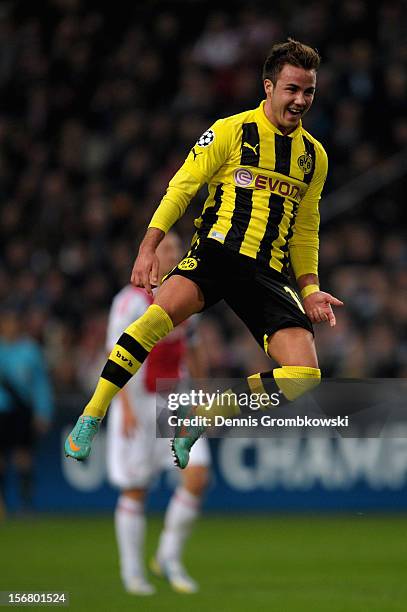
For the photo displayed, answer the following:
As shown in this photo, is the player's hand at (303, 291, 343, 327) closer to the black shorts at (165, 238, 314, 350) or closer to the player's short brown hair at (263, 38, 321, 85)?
the black shorts at (165, 238, 314, 350)

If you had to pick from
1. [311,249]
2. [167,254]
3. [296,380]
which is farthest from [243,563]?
[296,380]

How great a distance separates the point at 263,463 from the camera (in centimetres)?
1261

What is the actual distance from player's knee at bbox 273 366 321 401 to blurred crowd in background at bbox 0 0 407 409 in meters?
5.95

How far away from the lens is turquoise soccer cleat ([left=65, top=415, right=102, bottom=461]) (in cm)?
559

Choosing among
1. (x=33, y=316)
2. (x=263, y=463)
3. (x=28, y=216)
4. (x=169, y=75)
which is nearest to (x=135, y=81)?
(x=169, y=75)

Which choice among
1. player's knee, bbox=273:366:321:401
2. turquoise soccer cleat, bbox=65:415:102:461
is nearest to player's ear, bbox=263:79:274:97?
player's knee, bbox=273:366:321:401

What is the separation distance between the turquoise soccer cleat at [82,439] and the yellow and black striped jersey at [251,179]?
0.96m

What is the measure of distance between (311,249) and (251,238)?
44cm

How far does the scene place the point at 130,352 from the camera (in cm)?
568

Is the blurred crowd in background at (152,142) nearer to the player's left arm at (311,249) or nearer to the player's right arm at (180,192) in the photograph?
the player's left arm at (311,249)

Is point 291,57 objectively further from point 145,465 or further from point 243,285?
point 145,465

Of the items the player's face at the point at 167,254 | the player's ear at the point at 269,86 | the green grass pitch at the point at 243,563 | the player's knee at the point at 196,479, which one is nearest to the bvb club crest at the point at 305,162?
the player's ear at the point at 269,86

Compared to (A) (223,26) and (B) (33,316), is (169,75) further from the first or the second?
(B) (33,316)

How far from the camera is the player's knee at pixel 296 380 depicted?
226 inches
